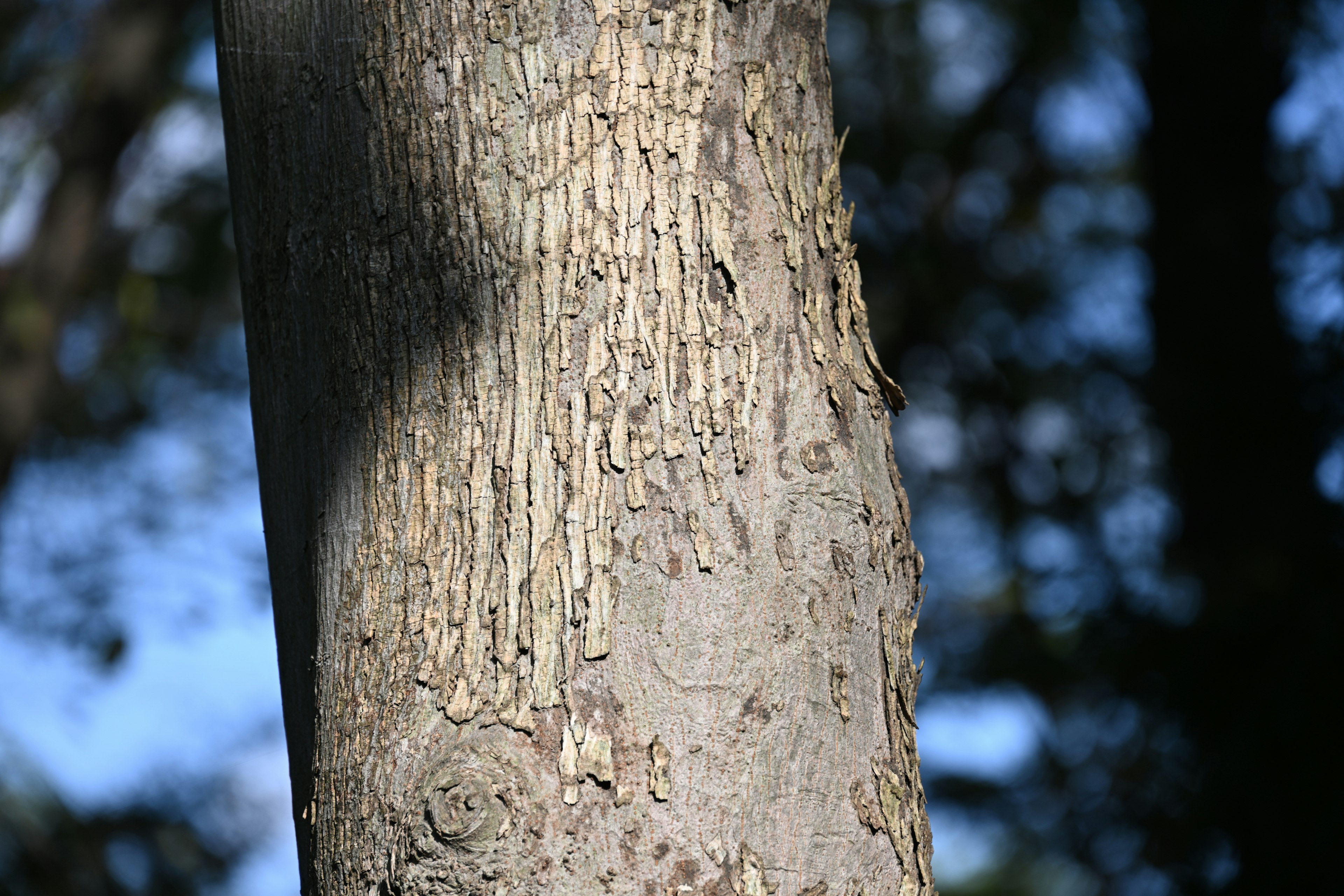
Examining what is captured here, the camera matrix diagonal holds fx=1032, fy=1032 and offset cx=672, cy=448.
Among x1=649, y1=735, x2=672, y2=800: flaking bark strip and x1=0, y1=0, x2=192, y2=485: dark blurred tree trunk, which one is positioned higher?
x1=0, y1=0, x2=192, y2=485: dark blurred tree trunk

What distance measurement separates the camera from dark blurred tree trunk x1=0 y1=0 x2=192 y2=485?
2947 millimetres

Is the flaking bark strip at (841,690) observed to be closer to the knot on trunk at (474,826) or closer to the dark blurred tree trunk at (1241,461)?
the knot on trunk at (474,826)

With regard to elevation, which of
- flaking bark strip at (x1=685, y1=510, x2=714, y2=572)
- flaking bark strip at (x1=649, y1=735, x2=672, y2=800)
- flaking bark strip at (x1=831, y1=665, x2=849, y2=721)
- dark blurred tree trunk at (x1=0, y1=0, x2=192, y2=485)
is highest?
dark blurred tree trunk at (x1=0, y1=0, x2=192, y2=485)

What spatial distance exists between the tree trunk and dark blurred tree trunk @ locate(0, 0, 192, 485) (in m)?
2.52

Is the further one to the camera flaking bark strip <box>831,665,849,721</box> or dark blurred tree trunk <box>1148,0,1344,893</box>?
dark blurred tree trunk <box>1148,0,1344,893</box>

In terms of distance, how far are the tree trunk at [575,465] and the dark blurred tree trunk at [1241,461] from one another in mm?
2780

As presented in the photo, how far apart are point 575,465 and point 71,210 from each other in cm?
289

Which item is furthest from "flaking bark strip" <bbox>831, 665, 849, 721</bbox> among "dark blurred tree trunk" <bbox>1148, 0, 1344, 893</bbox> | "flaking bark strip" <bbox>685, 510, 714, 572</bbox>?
"dark blurred tree trunk" <bbox>1148, 0, 1344, 893</bbox>

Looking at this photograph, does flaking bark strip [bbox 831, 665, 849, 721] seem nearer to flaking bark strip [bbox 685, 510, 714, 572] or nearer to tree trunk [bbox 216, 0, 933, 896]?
tree trunk [bbox 216, 0, 933, 896]

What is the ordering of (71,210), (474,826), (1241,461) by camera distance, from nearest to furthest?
(474,826), (71,210), (1241,461)

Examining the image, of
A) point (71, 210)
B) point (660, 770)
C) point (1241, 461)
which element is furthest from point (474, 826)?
point (1241, 461)

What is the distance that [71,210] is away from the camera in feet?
9.82

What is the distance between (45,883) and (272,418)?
10.2 ft

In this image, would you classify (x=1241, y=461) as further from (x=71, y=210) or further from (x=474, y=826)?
(x=71, y=210)
